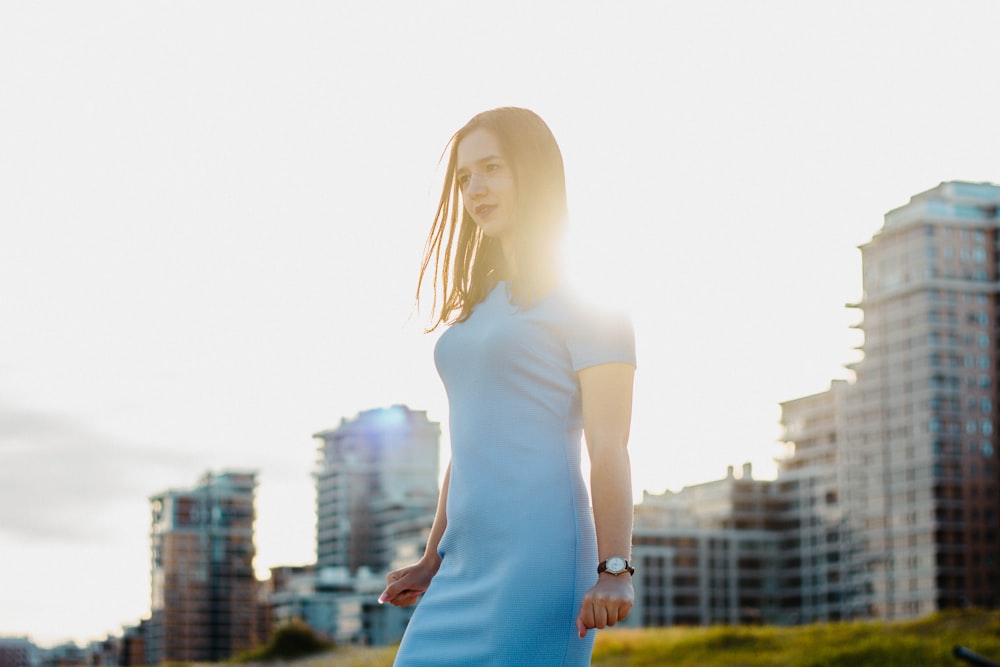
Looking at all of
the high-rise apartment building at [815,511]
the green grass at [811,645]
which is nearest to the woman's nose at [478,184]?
the green grass at [811,645]

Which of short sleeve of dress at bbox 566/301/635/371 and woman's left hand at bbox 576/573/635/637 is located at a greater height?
Result: short sleeve of dress at bbox 566/301/635/371

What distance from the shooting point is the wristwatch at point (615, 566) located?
2.24 metres

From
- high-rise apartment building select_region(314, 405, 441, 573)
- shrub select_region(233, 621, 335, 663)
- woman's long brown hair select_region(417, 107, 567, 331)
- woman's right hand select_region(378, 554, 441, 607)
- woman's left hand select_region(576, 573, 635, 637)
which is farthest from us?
high-rise apartment building select_region(314, 405, 441, 573)

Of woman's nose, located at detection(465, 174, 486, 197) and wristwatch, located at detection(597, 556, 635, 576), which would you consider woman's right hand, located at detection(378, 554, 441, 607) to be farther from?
woman's nose, located at detection(465, 174, 486, 197)

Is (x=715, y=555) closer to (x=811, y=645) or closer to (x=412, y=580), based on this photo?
(x=811, y=645)

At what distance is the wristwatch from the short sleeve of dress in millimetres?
308

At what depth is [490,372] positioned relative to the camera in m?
2.42

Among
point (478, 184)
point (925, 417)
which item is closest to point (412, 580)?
point (478, 184)

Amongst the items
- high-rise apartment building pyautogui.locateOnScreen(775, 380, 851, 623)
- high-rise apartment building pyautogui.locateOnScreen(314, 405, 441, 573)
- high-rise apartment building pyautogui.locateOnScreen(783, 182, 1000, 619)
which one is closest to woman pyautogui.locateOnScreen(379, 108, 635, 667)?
high-rise apartment building pyautogui.locateOnScreen(783, 182, 1000, 619)

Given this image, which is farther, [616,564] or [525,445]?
[525,445]

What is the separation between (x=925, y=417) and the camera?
319 feet

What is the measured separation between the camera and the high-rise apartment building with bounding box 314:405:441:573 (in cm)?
13975

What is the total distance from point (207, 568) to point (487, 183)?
5477 inches

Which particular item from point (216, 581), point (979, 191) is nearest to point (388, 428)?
point (216, 581)
